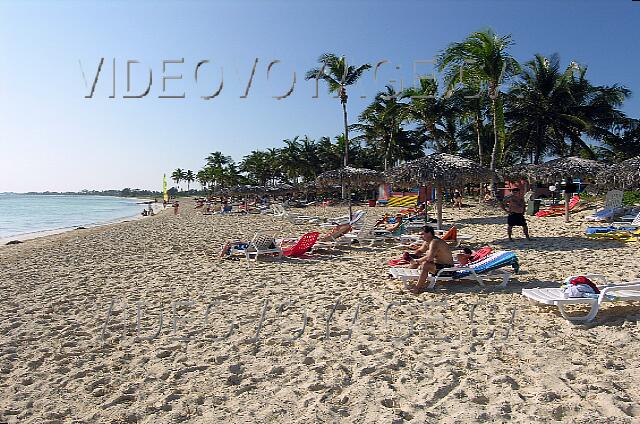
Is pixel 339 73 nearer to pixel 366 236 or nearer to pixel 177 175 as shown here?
pixel 366 236

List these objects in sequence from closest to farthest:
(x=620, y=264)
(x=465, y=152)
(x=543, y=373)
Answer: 1. (x=543, y=373)
2. (x=620, y=264)
3. (x=465, y=152)

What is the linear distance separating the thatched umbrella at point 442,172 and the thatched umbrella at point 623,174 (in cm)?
425

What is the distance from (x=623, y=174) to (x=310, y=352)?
11885 mm

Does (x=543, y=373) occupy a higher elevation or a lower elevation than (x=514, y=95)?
lower

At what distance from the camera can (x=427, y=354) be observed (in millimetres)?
3562

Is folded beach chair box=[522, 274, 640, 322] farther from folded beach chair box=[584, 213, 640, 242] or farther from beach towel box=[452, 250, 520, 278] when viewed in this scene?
folded beach chair box=[584, 213, 640, 242]

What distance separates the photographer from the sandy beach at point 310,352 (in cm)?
279

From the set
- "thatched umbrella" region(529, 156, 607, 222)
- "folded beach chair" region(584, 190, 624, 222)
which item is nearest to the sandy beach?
"folded beach chair" region(584, 190, 624, 222)

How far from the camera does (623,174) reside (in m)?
11.9

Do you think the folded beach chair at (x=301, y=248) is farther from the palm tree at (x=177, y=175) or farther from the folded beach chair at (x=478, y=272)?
the palm tree at (x=177, y=175)

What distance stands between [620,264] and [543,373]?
4.59 meters

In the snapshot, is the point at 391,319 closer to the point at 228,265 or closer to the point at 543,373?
the point at 543,373

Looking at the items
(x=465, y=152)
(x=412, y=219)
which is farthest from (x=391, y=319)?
(x=465, y=152)

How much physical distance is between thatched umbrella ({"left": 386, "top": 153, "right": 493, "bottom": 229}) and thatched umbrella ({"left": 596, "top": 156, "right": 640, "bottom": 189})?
4.25m
